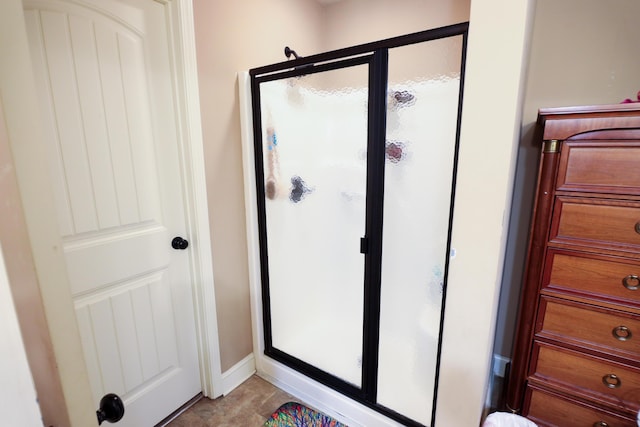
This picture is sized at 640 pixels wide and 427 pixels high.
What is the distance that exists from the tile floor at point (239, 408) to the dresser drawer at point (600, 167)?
5.88 ft

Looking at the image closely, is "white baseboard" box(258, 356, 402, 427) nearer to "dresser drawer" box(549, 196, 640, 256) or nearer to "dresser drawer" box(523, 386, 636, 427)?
"dresser drawer" box(523, 386, 636, 427)

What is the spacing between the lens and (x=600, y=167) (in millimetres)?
1126

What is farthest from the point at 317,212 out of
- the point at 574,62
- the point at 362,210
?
the point at 574,62

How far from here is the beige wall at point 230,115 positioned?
1494 millimetres

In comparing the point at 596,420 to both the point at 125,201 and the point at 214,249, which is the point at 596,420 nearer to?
the point at 214,249

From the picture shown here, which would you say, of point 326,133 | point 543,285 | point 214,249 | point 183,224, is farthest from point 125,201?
point 543,285

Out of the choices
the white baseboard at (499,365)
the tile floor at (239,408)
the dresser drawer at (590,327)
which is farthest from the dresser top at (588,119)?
the tile floor at (239,408)

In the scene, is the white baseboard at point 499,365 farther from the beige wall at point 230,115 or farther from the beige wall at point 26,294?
the beige wall at point 26,294

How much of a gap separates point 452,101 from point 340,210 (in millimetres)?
687

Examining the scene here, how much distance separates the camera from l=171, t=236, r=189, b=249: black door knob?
1503mm

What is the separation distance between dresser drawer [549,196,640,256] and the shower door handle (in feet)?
2.51

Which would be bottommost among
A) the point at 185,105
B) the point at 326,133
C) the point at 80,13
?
the point at 326,133

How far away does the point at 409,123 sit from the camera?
1.22 metres

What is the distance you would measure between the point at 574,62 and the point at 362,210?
131 cm
